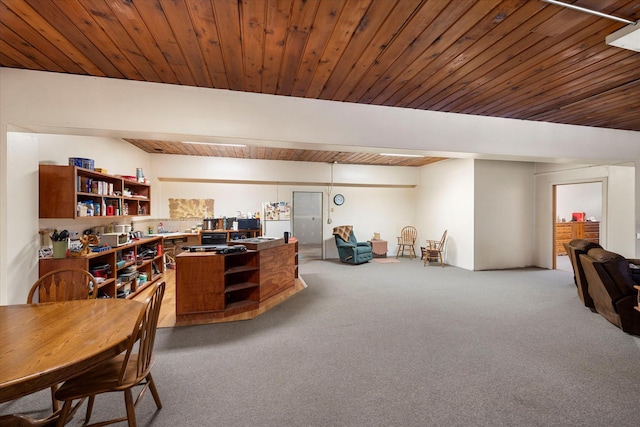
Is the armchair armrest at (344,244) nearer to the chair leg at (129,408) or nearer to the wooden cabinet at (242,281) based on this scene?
the wooden cabinet at (242,281)

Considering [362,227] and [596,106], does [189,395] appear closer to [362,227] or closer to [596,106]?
[596,106]

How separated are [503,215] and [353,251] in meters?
3.70

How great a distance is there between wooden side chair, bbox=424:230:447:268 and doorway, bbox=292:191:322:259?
2965 mm

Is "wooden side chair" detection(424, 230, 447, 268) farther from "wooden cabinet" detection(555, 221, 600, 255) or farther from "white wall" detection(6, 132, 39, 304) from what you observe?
"white wall" detection(6, 132, 39, 304)

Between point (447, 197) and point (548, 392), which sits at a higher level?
point (447, 197)

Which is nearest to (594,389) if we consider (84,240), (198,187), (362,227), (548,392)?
(548,392)

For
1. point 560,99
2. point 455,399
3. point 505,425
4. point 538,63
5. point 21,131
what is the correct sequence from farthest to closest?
point 560,99
point 21,131
point 538,63
point 455,399
point 505,425

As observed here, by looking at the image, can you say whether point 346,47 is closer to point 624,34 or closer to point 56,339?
point 624,34

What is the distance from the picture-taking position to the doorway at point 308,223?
26.5ft

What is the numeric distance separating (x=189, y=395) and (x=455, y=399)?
6.70 ft

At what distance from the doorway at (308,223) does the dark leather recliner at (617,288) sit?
19.3 feet

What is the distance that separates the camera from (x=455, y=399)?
212 cm

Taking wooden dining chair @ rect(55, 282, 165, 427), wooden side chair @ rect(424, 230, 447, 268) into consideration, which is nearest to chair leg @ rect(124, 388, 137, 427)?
wooden dining chair @ rect(55, 282, 165, 427)

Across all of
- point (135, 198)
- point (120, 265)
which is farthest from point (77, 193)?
point (135, 198)
